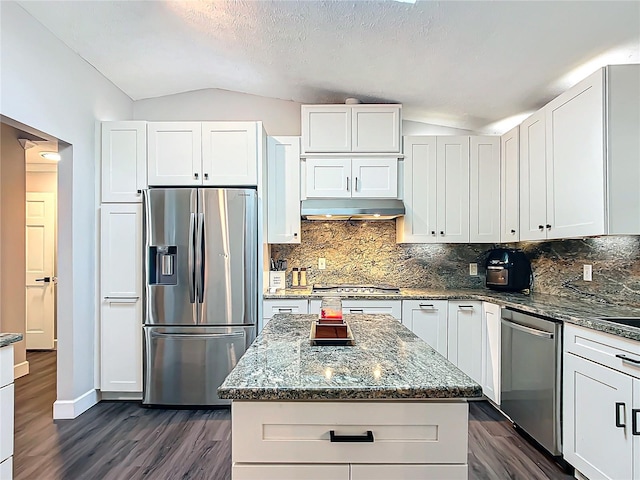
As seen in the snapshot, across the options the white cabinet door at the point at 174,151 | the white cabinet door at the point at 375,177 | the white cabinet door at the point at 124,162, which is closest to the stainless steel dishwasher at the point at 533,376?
the white cabinet door at the point at 375,177

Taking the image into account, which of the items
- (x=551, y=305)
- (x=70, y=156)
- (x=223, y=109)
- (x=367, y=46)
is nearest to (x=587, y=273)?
(x=551, y=305)

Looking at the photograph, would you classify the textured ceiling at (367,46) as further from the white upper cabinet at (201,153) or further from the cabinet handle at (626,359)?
the cabinet handle at (626,359)

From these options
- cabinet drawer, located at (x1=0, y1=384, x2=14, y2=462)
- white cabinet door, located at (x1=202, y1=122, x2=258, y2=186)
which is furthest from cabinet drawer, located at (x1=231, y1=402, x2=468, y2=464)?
white cabinet door, located at (x1=202, y1=122, x2=258, y2=186)

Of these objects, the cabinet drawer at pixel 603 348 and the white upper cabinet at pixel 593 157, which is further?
the white upper cabinet at pixel 593 157

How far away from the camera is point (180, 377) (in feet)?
10.1

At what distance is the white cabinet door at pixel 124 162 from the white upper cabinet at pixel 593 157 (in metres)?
3.17

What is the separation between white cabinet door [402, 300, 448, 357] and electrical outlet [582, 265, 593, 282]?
101cm

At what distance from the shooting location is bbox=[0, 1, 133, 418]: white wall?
250 centimetres

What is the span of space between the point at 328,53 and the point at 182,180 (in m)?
1.56

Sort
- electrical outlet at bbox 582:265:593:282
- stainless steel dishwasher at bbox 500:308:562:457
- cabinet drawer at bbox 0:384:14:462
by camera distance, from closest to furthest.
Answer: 1. cabinet drawer at bbox 0:384:14:462
2. stainless steel dishwasher at bbox 500:308:562:457
3. electrical outlet at bbox 582:265:593:282

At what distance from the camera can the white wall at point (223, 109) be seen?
3873 mm

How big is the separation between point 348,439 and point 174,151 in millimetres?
2810

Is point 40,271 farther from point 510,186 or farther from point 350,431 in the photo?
point 510,186

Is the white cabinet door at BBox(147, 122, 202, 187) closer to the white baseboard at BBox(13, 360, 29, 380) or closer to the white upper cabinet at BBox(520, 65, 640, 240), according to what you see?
the white baseboard at BBox(13, 360, 29, 380)
